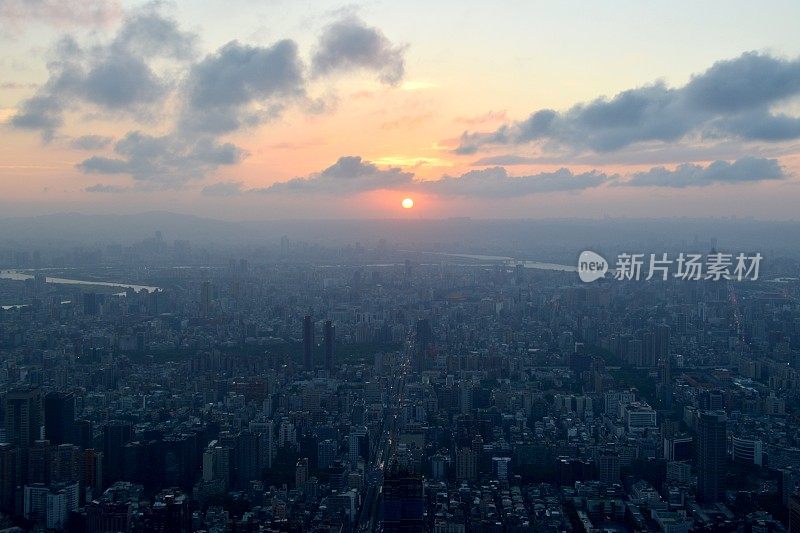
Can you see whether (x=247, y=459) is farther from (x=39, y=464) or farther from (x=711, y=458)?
(x=711, y=458)

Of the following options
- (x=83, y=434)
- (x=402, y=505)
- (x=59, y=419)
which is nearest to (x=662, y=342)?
(x=402, y=505)

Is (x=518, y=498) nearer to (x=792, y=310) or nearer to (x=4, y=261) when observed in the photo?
(x=792, y=310)

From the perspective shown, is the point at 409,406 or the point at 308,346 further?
the point at 308,346

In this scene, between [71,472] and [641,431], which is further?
[641,431]

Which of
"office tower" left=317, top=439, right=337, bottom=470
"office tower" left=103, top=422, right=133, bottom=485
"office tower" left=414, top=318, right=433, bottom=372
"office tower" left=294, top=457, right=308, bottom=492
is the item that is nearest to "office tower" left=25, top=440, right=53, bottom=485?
"office tower" left=103, top=422, right=133, bottom=485

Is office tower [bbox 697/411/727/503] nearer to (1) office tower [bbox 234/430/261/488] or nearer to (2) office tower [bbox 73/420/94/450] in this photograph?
(1) office tower [bbox 234/430/261/488]

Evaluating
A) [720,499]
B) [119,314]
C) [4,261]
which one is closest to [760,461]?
[720,499]
